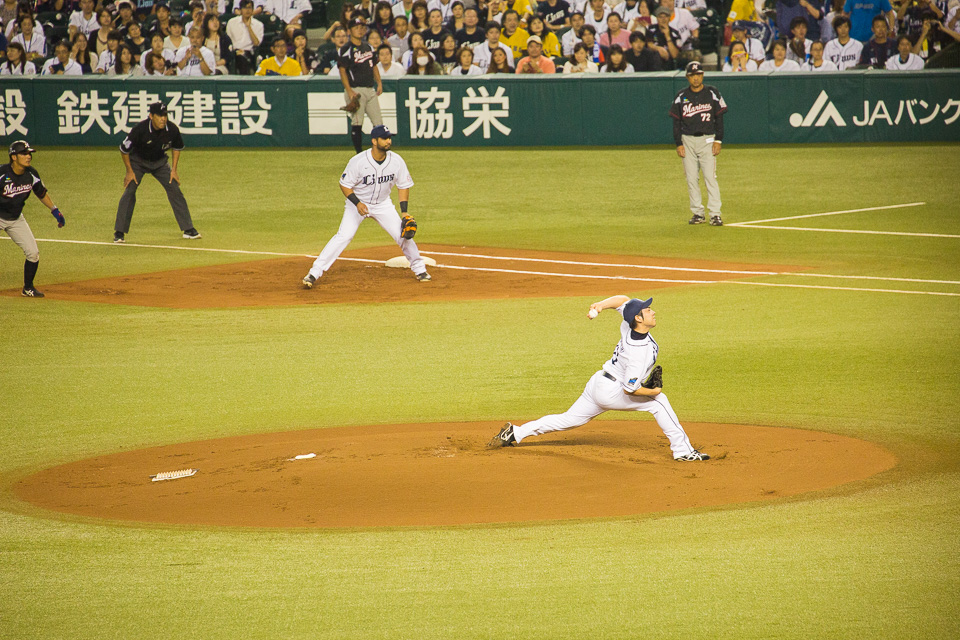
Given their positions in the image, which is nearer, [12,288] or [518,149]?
[12,288]

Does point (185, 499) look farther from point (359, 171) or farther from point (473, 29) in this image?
point (473, 29)

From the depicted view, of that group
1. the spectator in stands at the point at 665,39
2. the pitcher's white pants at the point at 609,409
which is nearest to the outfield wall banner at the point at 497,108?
the spectator in stands at the point at 665,39

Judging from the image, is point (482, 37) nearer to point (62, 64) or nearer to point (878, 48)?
point (878, 48)

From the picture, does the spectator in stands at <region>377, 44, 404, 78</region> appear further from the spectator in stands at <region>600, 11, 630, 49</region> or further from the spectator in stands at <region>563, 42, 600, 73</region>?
the spectator in stands at <region>600, 11, 630, 49</region>

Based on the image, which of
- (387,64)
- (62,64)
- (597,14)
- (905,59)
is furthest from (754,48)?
(62,64)

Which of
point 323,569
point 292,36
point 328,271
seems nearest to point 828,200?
point 328,271

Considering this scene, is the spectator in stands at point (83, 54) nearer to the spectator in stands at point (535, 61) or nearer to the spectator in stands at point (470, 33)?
the spectator in stands at point (470, 33)

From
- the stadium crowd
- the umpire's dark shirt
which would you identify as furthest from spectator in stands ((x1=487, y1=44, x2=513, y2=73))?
the umpire's dark shirt
